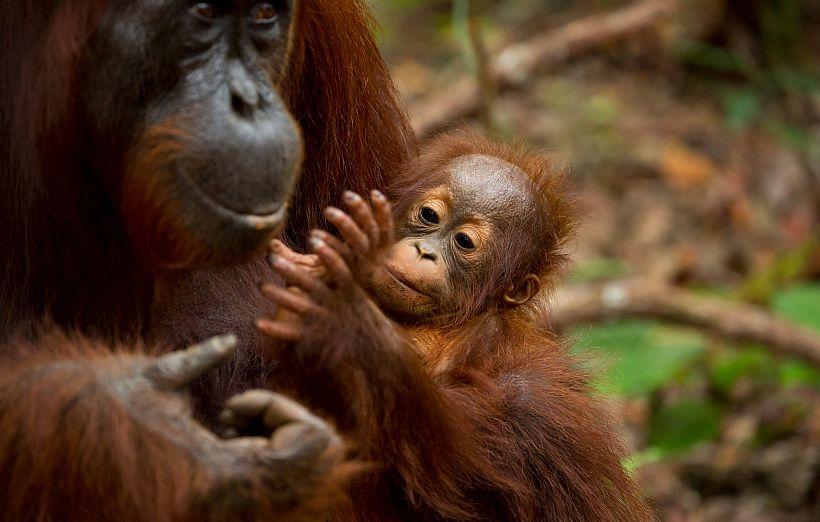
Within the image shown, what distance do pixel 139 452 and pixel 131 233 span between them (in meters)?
0.62

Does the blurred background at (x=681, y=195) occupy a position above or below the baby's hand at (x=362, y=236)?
below

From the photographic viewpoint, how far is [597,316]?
6320 mm

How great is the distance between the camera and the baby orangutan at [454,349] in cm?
301

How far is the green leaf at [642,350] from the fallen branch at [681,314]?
0.36ft

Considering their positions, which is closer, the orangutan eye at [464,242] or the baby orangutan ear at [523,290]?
the orangutan eye at [464,242]

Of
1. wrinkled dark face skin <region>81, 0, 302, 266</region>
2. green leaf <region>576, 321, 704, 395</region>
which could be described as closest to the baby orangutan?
wrinkled dark face skin <region>81, 0, 302, 266</region>

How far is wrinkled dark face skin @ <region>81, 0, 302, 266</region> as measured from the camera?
2.82 metres

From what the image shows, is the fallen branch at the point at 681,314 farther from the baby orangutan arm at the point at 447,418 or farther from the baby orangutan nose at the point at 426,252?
the baby orangutan nose at the point at 426,252

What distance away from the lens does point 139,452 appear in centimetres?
266

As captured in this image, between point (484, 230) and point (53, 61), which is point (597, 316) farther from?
point (53, 61)

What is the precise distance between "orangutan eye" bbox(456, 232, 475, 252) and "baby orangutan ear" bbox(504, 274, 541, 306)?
0.23 m

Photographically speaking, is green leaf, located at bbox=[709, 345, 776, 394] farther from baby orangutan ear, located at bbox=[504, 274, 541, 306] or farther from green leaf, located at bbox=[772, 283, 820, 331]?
baby orangutan ear, located at bbox=[504, 274, 541, 306]

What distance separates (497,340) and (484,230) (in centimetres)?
36

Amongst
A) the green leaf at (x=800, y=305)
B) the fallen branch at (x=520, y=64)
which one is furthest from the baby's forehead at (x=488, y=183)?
the green leaf at (x=800, y=305)
